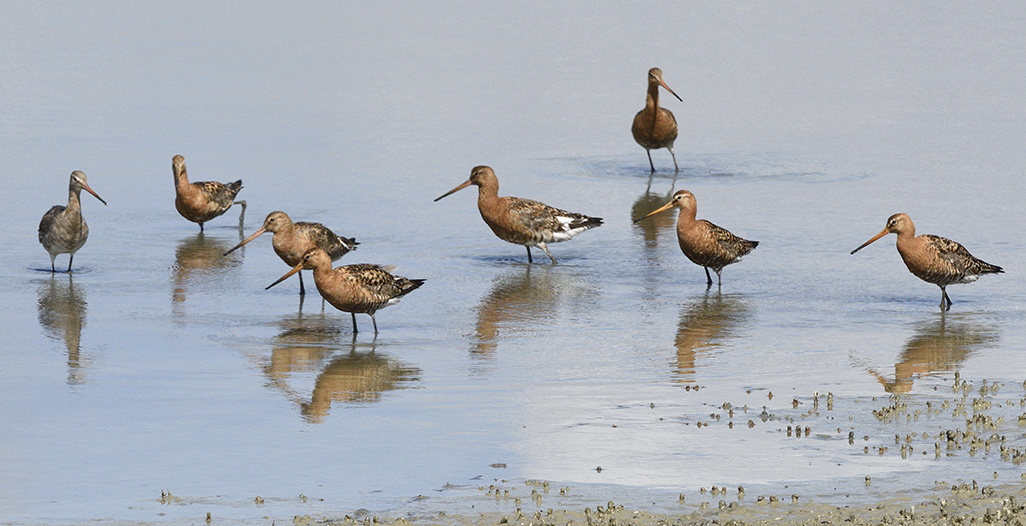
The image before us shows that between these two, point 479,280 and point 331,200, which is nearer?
point 479,280

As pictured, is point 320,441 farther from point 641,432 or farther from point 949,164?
point 949,164

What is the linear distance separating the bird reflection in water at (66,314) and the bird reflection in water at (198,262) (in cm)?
90

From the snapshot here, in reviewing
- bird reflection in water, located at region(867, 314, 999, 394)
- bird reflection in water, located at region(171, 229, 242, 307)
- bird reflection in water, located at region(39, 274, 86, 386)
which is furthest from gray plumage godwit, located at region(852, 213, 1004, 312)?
bird reflection in water, located at region(39, 274, 86, 386)

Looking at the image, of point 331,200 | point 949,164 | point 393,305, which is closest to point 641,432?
point 393,305

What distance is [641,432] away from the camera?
9219 mm

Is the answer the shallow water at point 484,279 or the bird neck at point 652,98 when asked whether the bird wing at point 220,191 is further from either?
the bird neck at point 652,98

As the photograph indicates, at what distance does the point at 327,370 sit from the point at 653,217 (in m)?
8.33

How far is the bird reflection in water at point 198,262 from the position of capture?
14.3 meters

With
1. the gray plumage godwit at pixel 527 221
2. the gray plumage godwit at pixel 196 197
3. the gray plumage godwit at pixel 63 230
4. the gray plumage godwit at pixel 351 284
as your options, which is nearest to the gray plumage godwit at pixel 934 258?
the gray plumage godwit at pixel 527 221

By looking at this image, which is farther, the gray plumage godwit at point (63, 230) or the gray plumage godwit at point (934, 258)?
the gray plumage godwit at point (63, 230)

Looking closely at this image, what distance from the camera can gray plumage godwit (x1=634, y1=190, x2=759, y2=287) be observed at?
1441cm

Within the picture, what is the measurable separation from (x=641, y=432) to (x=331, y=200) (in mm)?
9941

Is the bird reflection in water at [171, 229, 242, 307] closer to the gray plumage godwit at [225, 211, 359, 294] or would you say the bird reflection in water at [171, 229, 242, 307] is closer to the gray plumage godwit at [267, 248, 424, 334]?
the gray plumage godwit at [225, 211, 359, 294]

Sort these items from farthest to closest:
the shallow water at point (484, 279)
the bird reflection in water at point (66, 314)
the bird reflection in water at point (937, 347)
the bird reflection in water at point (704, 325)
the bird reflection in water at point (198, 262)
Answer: the bird reflection in water at point (198, 262) < the bird reflection in water at point (704, 325) < the bird reflection in water at point (66, 314) < the bird reflection in water at point (937, 347) < the shallow water at point (484, 279)
